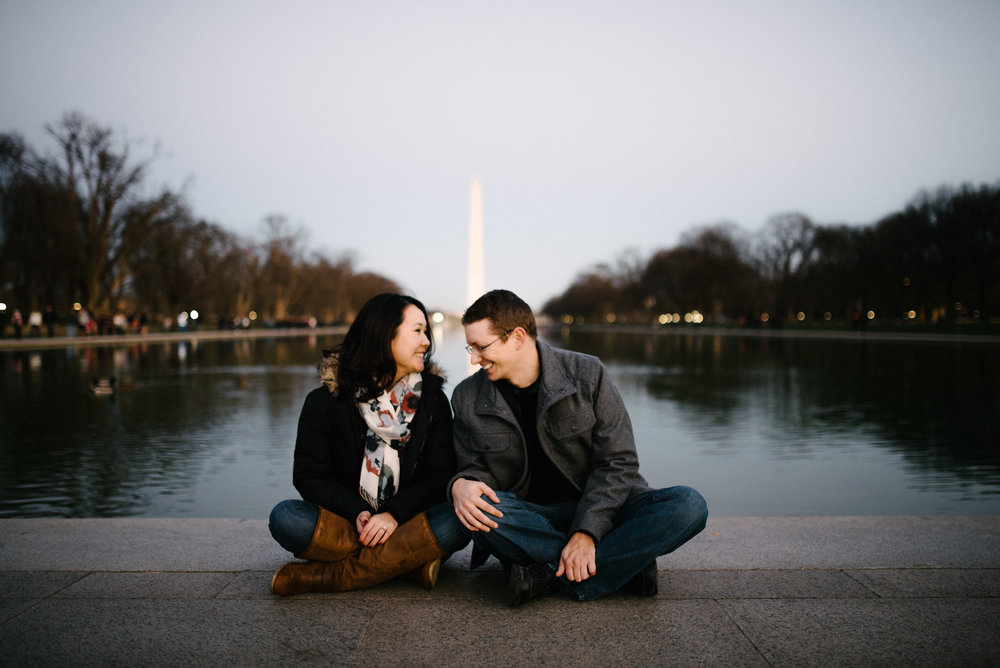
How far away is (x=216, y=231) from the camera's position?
215 ft

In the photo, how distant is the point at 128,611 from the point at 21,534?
5.49ft

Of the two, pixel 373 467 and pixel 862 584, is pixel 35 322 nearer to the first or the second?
pixel 373 467

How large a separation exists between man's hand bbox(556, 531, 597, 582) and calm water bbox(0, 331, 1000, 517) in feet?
12.5

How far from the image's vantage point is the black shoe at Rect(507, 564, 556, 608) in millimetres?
3223

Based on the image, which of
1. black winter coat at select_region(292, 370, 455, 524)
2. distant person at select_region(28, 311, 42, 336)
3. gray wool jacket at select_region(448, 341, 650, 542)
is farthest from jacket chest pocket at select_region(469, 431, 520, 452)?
distant person at select_region(28, 311, 42, 336)

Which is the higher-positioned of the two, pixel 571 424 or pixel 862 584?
pixel 571 424

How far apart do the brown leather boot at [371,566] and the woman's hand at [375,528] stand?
0.09 ft

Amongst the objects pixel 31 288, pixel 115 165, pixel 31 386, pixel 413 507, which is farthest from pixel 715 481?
pixel 31 288

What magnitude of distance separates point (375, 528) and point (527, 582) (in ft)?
2.29

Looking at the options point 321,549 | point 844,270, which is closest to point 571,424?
point 321,549

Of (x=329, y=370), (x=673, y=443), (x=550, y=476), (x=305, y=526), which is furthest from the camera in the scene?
(x=673, y=443)

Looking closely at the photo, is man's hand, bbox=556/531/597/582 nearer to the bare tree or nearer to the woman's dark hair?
the woman's dark hair

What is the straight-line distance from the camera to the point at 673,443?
32.9 ft

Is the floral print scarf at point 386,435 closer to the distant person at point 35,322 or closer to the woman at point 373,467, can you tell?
the woman at point 373,467
